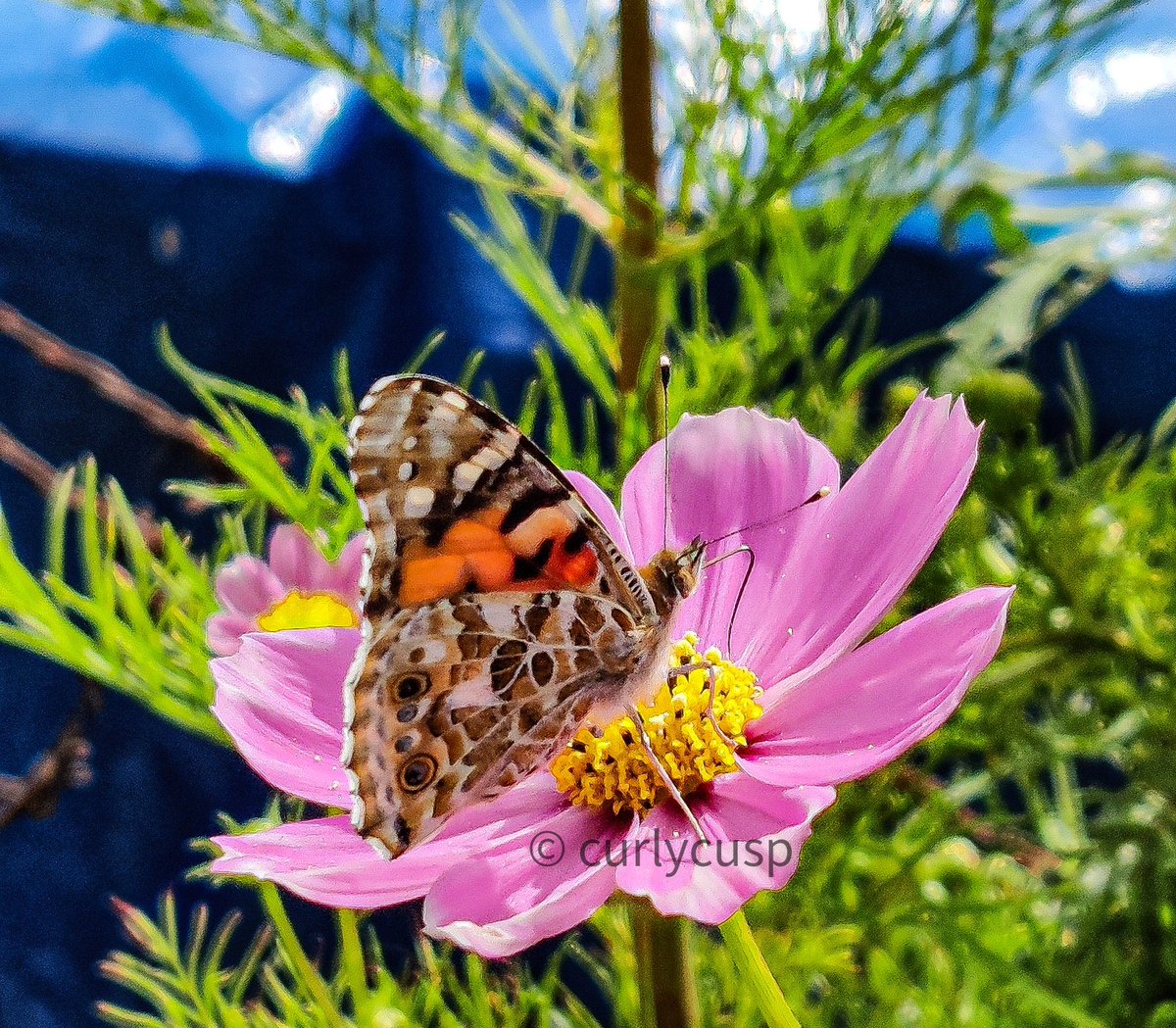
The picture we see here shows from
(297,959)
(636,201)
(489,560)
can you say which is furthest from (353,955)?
(636,201)

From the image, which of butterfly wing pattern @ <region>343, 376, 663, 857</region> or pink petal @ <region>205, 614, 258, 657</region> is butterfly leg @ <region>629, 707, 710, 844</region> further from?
pink petal @ <region>205, 614, 258, 657</region>

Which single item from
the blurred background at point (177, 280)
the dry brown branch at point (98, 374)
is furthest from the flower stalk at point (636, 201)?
the blurred background at point (177, 280)

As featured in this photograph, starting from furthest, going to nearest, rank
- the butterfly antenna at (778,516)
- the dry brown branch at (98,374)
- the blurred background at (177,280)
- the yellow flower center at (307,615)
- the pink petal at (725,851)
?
1. the blurred background at (177,280)
2. the dry brown branch at (98,374)
3. the yellow flower center at (307,615)
4. the butterfly antenna at (778,516)
5. the pink petal at (725,851)

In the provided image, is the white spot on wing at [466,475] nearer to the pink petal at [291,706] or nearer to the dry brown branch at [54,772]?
the pink petal at [291,706]

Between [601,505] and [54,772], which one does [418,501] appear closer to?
[601,505]

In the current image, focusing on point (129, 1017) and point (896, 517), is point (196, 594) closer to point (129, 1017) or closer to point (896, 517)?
point (129, 1017)
